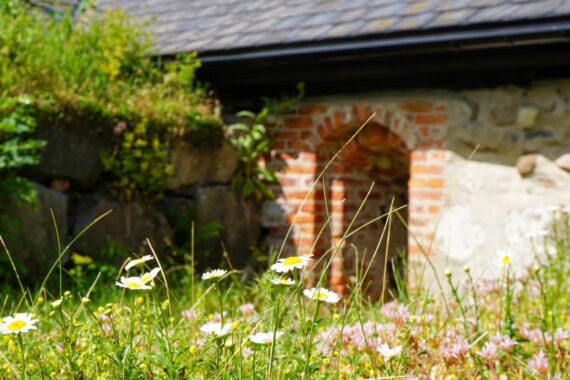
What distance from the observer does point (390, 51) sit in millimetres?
5605

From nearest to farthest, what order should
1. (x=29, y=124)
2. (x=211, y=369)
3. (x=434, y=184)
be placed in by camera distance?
1. (x=211, y=369)
2. (x=29, y=124)
3. (x=434, y=184)

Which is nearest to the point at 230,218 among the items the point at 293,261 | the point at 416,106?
the point at 416,106

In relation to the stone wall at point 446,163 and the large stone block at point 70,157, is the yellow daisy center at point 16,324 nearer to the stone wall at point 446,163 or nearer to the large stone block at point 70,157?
the stone wall at point 446,163

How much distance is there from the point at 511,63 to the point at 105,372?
13.9ft

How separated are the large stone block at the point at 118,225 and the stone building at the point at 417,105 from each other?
1.14 m

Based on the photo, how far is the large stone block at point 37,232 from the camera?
4.96 m

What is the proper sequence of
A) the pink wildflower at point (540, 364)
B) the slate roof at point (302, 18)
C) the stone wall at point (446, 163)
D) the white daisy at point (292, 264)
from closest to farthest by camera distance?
the white daisy at point (292, 264) → the pink wildflower at point (540, 364) → the slate roof at point (302, 18) → the stone wall at point (446, 163)

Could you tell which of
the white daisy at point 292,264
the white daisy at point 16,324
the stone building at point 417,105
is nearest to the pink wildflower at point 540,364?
the white daisy at point 292,264

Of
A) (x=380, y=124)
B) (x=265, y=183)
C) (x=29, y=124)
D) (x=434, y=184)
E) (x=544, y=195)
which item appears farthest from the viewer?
(x=265, y=183)

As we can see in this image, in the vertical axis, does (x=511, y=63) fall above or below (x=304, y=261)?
above

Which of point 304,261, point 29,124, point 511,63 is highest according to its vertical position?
point 511,63

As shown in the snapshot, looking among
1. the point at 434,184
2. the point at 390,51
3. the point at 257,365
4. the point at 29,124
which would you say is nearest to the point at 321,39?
the point at 390,51

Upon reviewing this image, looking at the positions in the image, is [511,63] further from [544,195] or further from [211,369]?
[211,369]

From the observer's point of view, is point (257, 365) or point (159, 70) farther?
point (159, 70)
